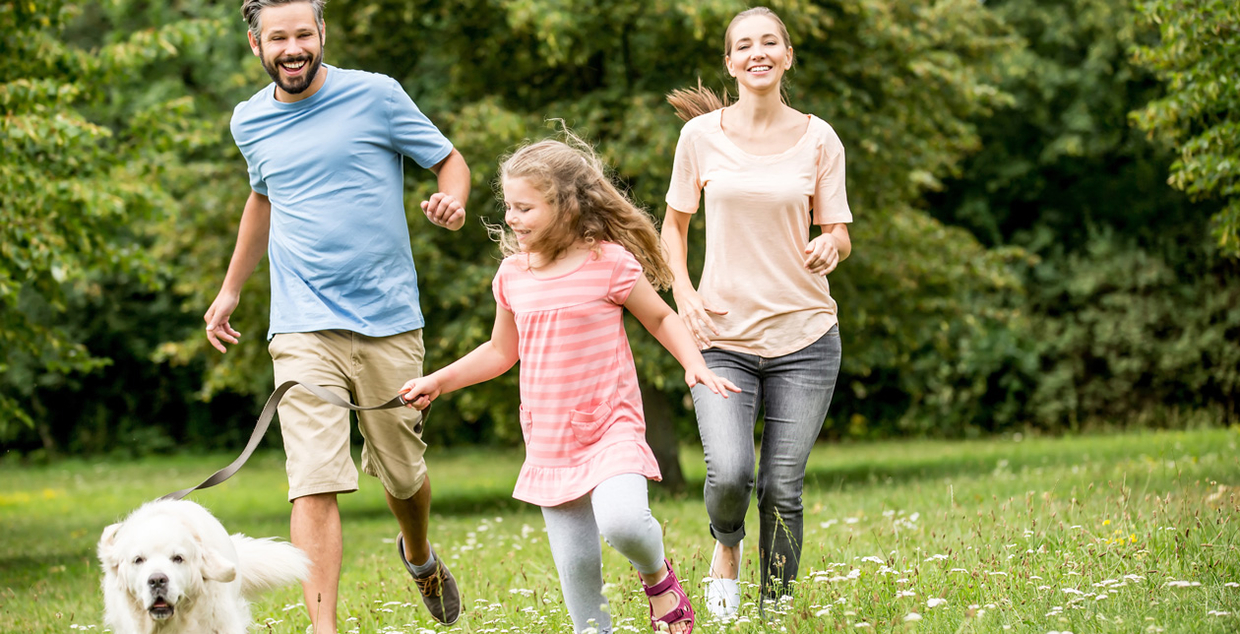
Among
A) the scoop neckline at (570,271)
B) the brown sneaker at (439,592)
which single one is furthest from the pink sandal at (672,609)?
the brown sneaker at (439,592)

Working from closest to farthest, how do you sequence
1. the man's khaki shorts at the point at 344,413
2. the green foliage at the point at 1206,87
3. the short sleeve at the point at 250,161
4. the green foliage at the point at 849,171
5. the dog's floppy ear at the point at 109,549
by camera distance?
the dog's floppy ear at the point at 109,549 < the man's khaki shorts at the point at 344,413 < the short sleeve at the point at 250,161 < the green foliage at the point at 1206,87 < the green foliage at the point at 849,171

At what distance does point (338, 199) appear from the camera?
4.17 meters

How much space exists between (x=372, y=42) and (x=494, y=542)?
6088 mm

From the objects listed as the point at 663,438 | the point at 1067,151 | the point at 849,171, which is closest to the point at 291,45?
the point at 849,171

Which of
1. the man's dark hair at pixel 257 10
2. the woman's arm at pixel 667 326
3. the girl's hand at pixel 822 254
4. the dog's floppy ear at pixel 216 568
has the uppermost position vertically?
the man's dark hair at pixel 257 10

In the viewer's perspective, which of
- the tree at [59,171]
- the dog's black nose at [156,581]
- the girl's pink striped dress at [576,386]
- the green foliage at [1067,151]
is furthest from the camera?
the green foliage at [1067,151]

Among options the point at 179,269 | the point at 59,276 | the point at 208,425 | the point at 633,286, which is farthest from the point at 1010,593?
the point at 208,425

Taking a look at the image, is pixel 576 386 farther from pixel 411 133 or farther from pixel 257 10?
pixel 257 10

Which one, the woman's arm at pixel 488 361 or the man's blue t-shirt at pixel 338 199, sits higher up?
the man's blue t-shirt at pixel 338 199

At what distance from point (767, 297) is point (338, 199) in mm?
1625

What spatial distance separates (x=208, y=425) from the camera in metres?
23.5

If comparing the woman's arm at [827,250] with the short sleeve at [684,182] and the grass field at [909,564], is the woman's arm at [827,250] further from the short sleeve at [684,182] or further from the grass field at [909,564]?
the grass field at [909,564]

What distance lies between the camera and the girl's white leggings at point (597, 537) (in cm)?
339

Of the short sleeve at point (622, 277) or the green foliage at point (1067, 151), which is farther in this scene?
the green foliage at point (1067, 151)
